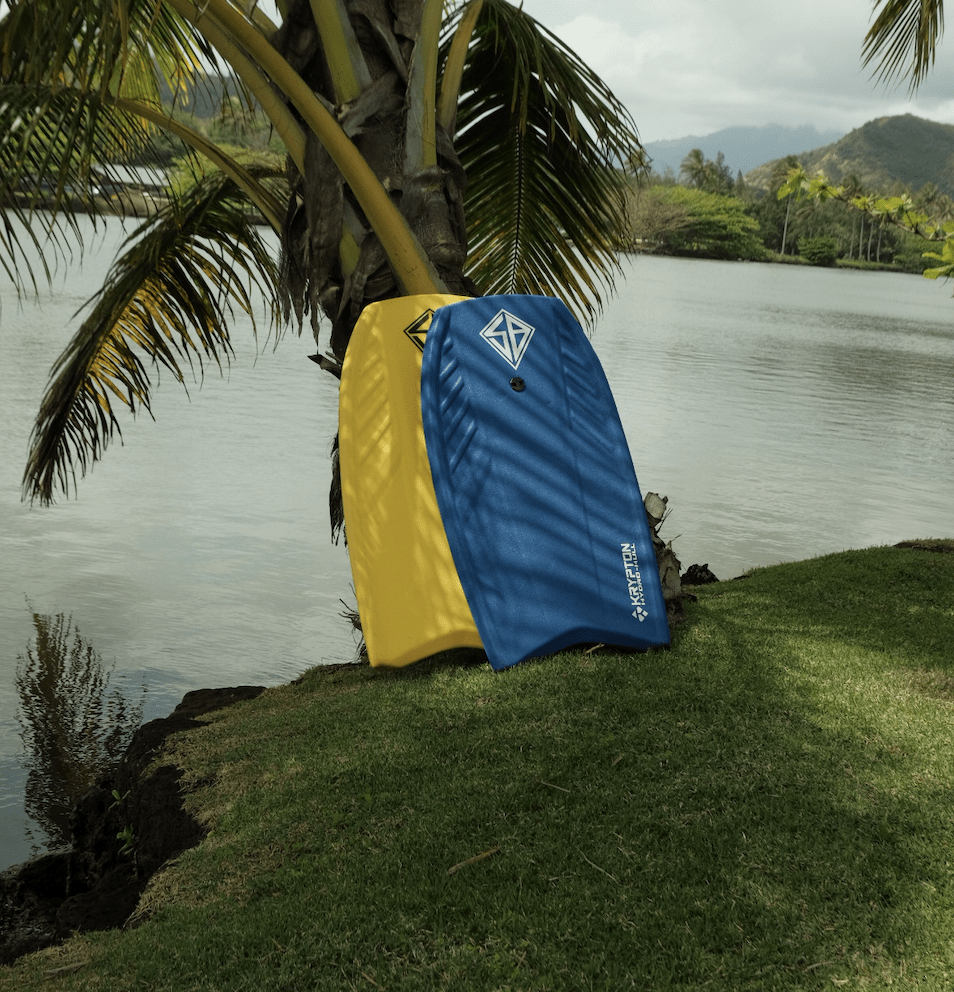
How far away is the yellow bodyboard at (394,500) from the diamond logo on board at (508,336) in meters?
0.23

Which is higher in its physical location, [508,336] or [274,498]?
[508,336]

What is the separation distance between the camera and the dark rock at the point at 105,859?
2.53m

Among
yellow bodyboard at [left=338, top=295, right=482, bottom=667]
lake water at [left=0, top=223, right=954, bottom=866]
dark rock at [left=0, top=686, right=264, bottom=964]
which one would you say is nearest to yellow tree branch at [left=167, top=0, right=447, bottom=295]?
yellow bodyboard at [left=338, top=295, right=482, bottom=667]

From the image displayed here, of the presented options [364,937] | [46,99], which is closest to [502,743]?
[364,937]

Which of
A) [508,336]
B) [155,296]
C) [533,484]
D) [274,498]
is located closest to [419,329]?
[508,336]

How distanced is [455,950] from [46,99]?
10.1 ft

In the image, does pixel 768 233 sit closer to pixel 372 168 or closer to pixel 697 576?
pixel 697 576

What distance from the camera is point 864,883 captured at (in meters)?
2.09

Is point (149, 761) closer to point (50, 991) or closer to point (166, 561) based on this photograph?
point (50, 991)

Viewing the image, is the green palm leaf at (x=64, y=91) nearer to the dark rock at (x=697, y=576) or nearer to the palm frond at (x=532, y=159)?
the palm frond at (x=532, y=159)

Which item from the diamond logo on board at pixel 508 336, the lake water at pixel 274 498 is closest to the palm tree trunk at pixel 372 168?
the diamond logo on board at pixel 508 336

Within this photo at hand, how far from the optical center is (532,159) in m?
5.01

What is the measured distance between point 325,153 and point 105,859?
266cm

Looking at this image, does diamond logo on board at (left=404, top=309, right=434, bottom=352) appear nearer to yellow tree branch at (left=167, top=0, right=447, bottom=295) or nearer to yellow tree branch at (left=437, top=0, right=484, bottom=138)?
yellow tree branch at (left=167, top=0, right=447, bottom=295)
